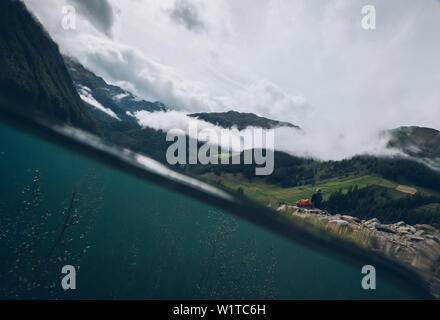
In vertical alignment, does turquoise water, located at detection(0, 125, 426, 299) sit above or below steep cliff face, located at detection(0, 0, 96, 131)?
below

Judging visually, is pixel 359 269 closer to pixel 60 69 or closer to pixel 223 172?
pixel 223 172

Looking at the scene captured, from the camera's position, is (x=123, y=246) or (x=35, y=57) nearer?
(x=123, y=246)

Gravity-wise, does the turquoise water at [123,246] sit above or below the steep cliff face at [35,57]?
below

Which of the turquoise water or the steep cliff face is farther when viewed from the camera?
the steep cliff face

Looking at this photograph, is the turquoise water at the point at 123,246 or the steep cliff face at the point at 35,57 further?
the steep cliff face at the point at 35,57

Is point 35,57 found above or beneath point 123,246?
above
